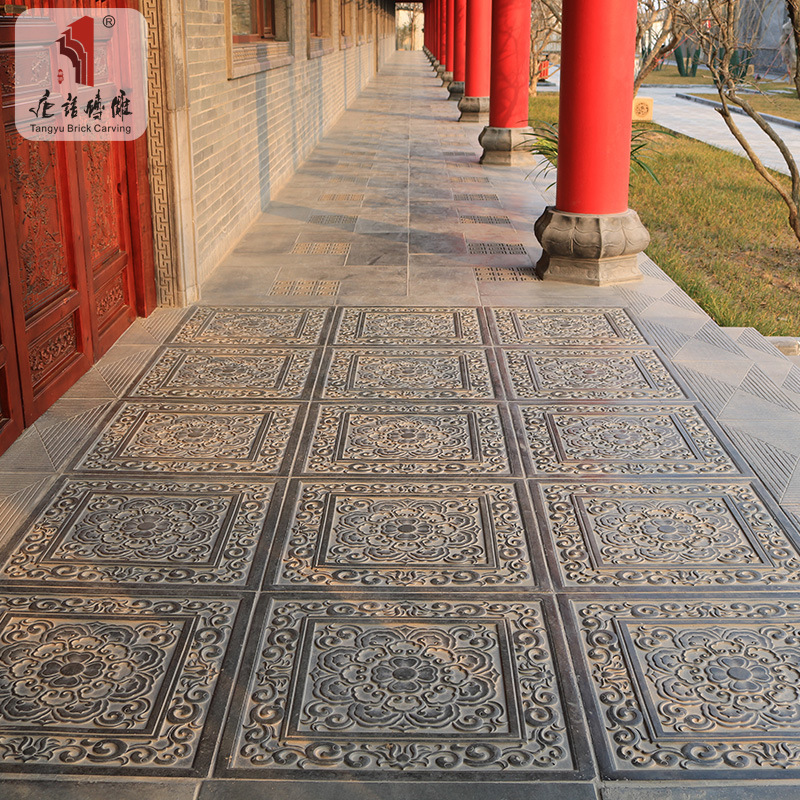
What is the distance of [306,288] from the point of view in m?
5.98

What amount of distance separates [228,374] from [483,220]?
4049 mm

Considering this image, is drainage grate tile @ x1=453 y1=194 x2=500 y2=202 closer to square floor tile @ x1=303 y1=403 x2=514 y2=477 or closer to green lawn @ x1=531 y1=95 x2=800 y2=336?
green lawn @ x1=531 y1=95 x2=800 y2=336

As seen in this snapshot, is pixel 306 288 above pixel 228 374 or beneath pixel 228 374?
above

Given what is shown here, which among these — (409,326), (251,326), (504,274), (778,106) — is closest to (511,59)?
(504,274)

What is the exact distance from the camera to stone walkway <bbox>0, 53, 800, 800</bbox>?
7.27 feet

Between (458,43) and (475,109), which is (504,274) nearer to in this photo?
(475,109)

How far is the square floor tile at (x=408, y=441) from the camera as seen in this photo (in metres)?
3.64

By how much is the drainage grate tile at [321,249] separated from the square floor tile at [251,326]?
1.36 meters

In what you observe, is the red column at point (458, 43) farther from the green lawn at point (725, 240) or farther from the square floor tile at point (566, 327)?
the square floor tile at point (566, 327)

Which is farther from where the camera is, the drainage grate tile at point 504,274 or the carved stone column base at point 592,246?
the drainage grate tile at point 504,274

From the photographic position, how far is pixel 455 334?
5184mm

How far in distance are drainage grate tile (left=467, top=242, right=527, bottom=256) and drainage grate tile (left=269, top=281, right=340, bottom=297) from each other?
1358 millimetres

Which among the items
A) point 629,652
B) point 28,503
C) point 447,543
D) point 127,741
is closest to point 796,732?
point 629,652

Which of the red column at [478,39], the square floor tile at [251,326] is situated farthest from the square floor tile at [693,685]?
the red column at [478,39]
